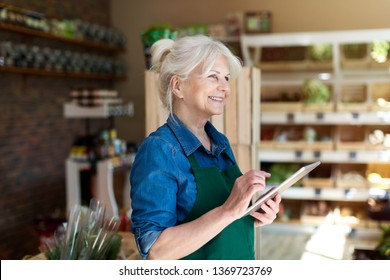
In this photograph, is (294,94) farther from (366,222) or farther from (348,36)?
(366,222)

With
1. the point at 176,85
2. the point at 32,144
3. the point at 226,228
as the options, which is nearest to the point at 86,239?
the point at 226,228

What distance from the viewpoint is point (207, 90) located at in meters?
1.23

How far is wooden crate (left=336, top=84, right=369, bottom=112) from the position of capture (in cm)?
462

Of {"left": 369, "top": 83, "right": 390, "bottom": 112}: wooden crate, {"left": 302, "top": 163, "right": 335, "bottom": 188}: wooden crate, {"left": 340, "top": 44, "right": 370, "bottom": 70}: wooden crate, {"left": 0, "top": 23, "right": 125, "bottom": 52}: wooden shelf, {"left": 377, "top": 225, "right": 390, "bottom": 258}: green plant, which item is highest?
{"left": 0, "top": 23, "right": 125, "bottom": 52}: wooden shelf

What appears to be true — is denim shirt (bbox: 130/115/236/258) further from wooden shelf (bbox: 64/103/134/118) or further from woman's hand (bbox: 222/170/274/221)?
wooden shelf (bbox: 64/103/134/118)

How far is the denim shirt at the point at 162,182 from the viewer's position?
119 cm

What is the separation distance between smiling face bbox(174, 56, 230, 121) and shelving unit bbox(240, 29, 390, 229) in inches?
138

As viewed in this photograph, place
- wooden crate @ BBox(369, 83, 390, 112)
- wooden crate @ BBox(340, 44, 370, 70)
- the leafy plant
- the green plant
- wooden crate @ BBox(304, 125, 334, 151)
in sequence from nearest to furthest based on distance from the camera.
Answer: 1. the leafy plant
2. the green plant
3. wooden crate @ BBox(369, 83, 390, 112)
4. wooden crate @ BBox(340, 44, 370, 70)
5. wooden crate @ BBox(304, 125, 334, 151)

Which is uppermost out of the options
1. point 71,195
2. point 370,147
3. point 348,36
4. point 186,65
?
point 348,36

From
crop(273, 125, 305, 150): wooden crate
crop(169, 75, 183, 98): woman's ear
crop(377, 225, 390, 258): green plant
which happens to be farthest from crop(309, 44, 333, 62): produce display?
crop(169, 75, 183, 98): woman's ear

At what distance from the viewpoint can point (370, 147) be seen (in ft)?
15.1
